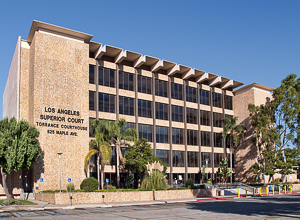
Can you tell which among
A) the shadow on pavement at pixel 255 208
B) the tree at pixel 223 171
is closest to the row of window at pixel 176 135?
the tree at pixel 223 171

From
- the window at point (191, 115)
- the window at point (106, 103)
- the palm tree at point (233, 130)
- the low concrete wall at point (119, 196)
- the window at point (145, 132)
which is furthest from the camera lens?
the palm tree at point (233, 130)

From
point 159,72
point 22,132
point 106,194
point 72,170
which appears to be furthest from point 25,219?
point 159,72

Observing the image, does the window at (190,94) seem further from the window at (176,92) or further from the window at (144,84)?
the window at (144,84)

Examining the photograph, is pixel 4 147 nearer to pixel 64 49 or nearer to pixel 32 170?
pixel 32 170

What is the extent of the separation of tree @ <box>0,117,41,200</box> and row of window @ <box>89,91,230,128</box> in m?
11.9

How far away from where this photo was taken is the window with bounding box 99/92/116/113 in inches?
1834

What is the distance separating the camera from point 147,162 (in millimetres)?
40594

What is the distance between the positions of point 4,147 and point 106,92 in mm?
17930

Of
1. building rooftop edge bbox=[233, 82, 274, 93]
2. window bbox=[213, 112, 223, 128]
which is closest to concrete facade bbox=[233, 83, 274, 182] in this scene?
building rooftop edge bbox=[233, 82, 274, 93]

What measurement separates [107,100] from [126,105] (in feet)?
11.4

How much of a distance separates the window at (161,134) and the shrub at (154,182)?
15.4 meters

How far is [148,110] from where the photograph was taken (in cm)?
5203

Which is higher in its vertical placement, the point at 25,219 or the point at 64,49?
the point at 64,49

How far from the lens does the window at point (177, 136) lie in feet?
180
